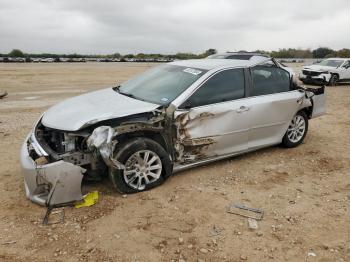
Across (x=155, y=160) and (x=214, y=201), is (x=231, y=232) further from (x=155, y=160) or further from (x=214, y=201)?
(x=155, y=160)

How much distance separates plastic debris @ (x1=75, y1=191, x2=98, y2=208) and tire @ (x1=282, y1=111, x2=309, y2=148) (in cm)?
342

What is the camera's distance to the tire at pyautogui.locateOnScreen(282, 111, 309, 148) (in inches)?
249

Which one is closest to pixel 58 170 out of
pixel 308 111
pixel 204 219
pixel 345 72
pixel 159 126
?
pixel 159 126

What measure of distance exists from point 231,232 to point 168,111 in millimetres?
1717

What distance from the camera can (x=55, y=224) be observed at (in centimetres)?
384

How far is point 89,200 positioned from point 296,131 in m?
3.83

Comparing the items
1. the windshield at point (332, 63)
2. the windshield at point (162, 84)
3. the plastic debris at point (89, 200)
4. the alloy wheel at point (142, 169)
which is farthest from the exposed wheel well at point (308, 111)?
the windshield at point (332, 63)

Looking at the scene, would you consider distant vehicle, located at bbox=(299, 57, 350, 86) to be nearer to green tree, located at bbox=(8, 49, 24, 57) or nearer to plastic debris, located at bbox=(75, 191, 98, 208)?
plastic debris, located at bbox=(75, 191, 98, 208)

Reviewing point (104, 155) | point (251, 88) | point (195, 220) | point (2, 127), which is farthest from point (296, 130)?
point (2, 127)

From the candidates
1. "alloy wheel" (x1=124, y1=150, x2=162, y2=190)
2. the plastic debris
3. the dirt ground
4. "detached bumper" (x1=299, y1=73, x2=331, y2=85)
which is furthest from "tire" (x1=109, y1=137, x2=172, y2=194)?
"detached bumper" (x1=299, y1=73, x2=331, y2=85)

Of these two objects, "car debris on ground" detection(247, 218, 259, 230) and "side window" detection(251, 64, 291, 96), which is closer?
"car debris on ground" detection(247, 218, 259, 230)

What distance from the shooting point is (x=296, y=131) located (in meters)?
6.43

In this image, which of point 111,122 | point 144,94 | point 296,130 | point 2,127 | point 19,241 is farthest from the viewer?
point 2,127

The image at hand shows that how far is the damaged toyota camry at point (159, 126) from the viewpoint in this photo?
4.15 metres
